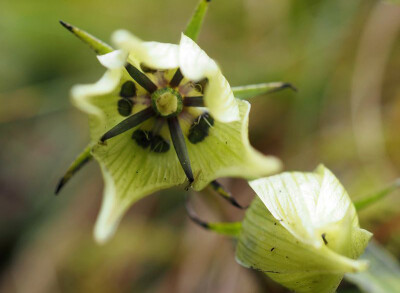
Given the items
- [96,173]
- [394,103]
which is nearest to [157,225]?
[96,173]

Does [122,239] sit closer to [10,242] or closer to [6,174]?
[10,242]

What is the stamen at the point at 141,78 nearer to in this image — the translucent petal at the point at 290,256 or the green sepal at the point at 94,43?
the green sepal at the point at 94,43

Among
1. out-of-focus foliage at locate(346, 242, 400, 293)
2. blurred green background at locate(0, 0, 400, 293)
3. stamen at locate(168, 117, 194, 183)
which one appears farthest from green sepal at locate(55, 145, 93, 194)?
blurred green background at locate(0, 0, 400, 293)

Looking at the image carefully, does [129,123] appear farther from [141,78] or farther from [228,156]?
[228,156]

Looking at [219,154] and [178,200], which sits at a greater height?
[219,154]

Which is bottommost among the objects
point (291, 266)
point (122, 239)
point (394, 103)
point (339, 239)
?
point (122, 239)

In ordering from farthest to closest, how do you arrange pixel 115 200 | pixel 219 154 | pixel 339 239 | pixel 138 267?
pixel 138 267 < pixel 219 154 < pixel 115 200 < pixel 339 239

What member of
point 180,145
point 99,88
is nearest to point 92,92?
point 99,88
